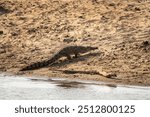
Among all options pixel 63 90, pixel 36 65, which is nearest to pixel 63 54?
pixel 36 65

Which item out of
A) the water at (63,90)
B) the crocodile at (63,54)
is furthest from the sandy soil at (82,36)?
the water at (63,90)

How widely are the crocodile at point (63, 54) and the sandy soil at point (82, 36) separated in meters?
0.20

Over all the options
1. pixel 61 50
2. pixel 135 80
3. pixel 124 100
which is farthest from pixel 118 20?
pixel 124 100

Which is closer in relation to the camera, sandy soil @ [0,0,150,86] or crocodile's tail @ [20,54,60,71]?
sandy soil @ [0,0,150,86]

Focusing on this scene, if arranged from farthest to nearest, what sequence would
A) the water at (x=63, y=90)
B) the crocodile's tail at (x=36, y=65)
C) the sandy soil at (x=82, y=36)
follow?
the crocodile's tail at (x=36, y=65) < the sandy soil at (x=82, y=36) < the water at (x=63, y=90)

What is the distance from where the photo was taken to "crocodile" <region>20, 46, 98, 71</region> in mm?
19172

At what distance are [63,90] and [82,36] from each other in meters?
5.65

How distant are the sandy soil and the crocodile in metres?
0.20

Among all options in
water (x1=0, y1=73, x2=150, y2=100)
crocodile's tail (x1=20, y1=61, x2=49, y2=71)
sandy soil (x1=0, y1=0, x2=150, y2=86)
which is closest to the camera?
→ water (x1=0, y1=73, x2=150, y2=100)

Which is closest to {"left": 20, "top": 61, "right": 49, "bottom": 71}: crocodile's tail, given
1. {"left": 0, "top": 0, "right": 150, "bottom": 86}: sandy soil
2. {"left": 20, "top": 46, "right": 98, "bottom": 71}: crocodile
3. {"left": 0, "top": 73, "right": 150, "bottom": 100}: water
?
{"left": 20, "top": 46, "right": 98, "bottom": 71}: crocodile

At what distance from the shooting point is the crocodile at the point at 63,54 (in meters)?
19.2

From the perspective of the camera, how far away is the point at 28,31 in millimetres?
22688

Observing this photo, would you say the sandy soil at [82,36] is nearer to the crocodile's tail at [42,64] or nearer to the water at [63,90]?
the crocodile's tail at [42,64]

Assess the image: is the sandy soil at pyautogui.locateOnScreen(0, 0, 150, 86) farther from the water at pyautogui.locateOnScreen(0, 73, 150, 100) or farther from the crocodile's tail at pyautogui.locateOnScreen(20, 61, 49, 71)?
the water at pyautogui.locateOnScreen(0, 73, 150, 100)
